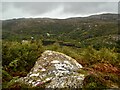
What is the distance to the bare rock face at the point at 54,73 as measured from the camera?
33.5 ft

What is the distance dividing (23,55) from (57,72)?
2.41 meters

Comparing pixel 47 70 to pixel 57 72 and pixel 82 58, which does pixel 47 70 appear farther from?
pixel 82 58

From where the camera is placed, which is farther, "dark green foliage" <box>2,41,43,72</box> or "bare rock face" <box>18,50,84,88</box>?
"dark green foliage" <box>2,41,43,72</box>

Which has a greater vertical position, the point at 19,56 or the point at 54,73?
the point at 19,56

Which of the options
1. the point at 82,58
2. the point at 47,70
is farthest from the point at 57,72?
the point at 82,58

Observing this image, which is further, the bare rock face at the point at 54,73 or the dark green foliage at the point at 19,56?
the dark green foliage at the point at 19,56

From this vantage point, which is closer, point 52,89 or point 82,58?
point 52,89

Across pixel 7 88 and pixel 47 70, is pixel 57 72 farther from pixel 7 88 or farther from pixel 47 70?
pixel 7 88

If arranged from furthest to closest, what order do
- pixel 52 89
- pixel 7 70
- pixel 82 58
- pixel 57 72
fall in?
pixel 82 58 < pixel 7 70 < pixel 57 72 < pixel 52 89

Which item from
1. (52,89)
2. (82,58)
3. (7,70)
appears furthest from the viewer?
(82,58)

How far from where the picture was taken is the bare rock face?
1021 centimetres

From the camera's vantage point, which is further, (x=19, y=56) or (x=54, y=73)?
(x=19, y=56)

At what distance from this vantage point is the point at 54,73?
11102 millimetres

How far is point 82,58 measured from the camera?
13.9 m
